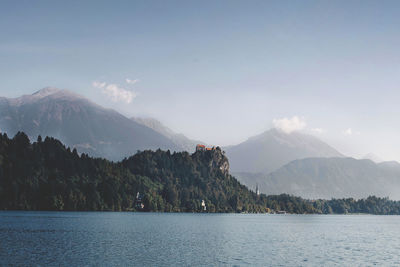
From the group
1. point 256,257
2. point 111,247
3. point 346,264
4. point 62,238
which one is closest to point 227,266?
point 256,257

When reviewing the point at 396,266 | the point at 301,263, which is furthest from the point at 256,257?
the point at 396,266

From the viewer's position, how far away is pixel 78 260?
73.6 m

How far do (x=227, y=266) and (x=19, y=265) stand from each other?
31.2 metres

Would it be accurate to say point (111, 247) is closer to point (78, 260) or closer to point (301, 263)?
point (78, 260)

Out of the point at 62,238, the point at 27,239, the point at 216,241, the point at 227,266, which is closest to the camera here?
the point at 227,266

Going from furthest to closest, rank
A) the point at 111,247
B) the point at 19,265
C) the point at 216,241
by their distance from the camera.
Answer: the point at 216,241 < the point at 111,247 < the point at 19,265

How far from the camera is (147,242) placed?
103 metres

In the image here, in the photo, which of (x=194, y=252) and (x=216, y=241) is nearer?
(x=194, y=252)

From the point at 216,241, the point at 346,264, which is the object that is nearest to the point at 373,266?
the point at 346,264

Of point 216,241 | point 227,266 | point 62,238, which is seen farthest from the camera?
point 216,241

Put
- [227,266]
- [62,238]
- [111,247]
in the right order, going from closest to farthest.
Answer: [227,266] → [111,247] → [62,238]

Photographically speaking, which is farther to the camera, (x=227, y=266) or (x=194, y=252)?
(x=194, y=252)

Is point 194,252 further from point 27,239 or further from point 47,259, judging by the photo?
point 27,239

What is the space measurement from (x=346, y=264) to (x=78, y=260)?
4507 cm
